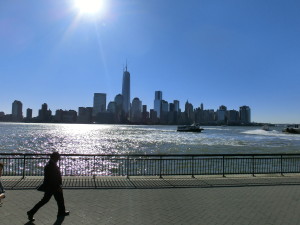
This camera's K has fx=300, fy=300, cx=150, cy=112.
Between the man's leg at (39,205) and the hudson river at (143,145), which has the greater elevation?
the man's leg at (39,205)

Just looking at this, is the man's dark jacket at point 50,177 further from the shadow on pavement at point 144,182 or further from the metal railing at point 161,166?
the metal railing at point 161,166

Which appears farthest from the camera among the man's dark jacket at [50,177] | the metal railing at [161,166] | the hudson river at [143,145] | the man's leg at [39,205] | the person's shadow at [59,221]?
the hudson river at [143,145]

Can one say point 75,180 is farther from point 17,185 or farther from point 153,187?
point 153,187

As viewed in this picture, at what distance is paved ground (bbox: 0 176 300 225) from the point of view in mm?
7199

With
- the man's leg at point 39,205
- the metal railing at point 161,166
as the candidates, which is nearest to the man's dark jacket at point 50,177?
the man's leg at point 39,205

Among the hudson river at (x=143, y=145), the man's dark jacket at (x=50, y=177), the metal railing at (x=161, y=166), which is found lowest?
the hudson river at (x=143, y=145)

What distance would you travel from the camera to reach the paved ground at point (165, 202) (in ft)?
23.6

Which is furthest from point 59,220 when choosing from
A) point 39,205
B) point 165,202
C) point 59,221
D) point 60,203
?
point 165,202

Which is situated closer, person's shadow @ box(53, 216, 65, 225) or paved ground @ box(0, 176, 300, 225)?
person's shadow @ box(53, 216, 65, 225)

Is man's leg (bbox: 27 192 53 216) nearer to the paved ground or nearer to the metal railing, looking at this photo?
the paved ground

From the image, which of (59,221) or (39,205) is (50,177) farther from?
(59,221)

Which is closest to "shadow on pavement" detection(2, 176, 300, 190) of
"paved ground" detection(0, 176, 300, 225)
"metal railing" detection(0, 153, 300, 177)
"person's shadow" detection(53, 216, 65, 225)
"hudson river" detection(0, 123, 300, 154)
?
"paved ground" detection(0, 176, 300, 225)

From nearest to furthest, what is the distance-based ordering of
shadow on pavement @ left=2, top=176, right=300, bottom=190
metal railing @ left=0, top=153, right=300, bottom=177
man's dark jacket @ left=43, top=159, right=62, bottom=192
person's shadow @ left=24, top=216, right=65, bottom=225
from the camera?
1. person's shadow @ left=24, top=216, right=65, bottom=225
2. man's dark jacket @ left=43, top=159, right=62, bottom=192
3. shadow on pavement @ left=2, top=176, right=300, bottom=190
4. metal railing @ left=0, top=153, right=300, bottom=177

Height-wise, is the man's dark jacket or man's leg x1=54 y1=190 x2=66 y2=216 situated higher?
the man's dark jacket
